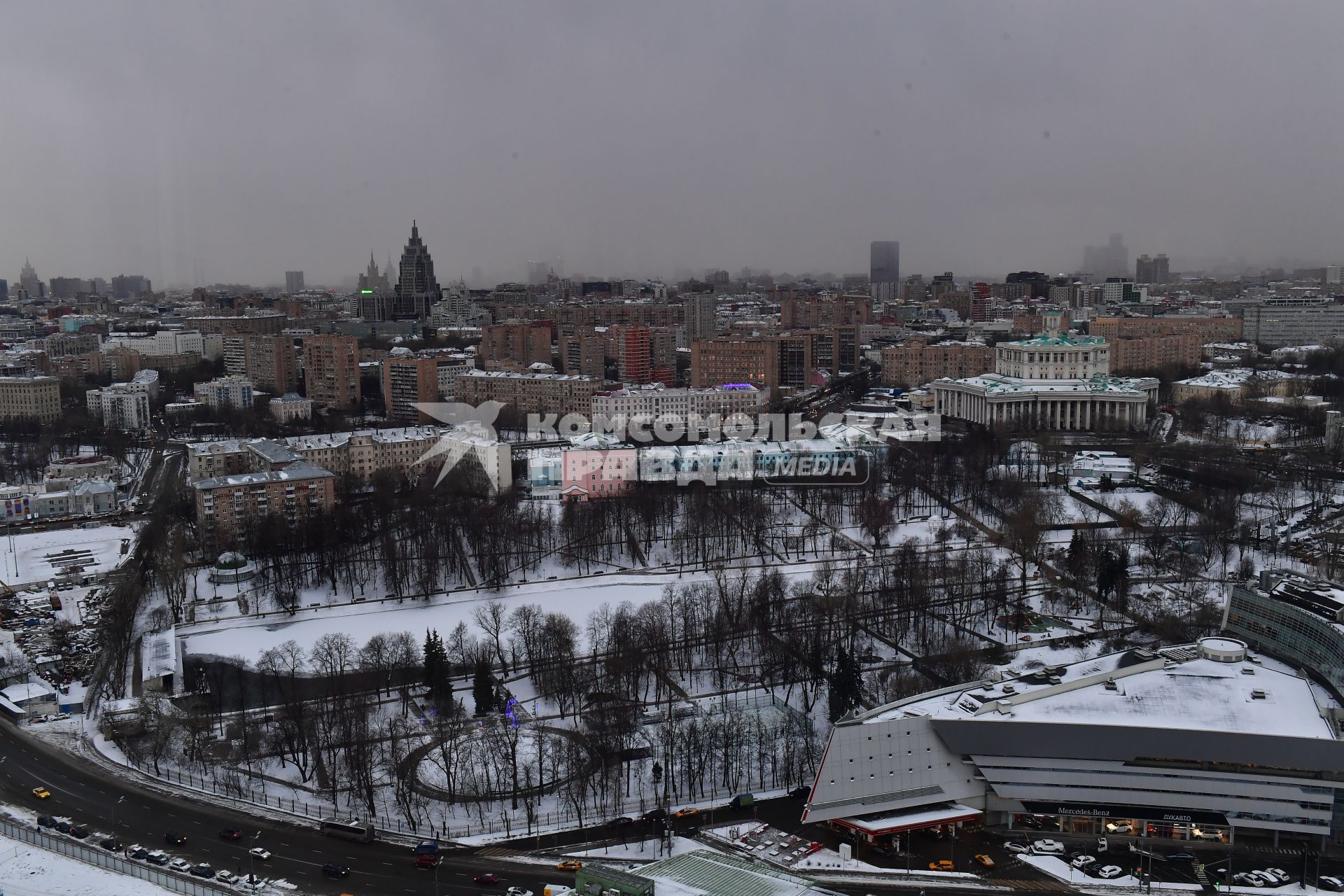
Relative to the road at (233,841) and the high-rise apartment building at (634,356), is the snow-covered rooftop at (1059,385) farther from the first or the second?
the road at (233,841)

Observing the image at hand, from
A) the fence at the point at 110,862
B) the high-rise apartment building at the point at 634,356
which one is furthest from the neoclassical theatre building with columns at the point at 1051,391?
the fence at the point at 110,862

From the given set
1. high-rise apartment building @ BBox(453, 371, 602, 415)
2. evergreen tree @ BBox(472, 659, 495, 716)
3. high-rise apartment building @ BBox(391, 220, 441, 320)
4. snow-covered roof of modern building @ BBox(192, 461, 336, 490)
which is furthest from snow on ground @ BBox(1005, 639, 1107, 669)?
high-rise apartment building @ BBox(391, 220, 441, 320)

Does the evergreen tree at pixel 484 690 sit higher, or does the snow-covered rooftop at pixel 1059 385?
the snow-covered rooftop at pixel 1059 385

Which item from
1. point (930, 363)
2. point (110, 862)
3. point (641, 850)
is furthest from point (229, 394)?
point (641, 850)

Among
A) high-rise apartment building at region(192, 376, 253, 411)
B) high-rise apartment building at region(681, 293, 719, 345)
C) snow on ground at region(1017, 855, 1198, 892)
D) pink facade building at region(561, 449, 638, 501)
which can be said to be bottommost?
snow on ground at region(1017, 855, 1198, 892)

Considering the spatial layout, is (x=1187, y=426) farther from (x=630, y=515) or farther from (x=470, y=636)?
(x=470, y=636)

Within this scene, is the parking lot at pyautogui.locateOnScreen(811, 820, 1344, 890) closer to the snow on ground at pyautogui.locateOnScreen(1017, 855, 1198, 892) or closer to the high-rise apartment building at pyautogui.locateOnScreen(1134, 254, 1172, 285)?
the snow on ground at pyautogui.locateOnScreen(1017, 855, 1198, 892)

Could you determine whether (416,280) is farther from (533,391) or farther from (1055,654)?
(1055,654)
